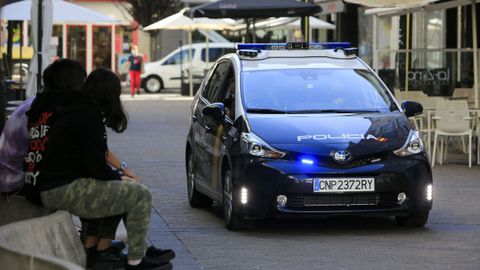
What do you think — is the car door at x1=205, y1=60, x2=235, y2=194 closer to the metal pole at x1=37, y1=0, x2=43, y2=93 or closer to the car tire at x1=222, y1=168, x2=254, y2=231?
the car tire at x1=222, y1=168, x2=254, y2=231

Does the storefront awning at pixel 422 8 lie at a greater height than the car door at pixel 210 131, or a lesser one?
greater

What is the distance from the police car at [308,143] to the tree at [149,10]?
3679 cm

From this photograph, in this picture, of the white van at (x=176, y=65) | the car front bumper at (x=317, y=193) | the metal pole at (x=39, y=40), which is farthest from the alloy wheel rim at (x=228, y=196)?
the white van at (x=176, y=65)

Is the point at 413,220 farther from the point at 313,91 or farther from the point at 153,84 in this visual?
the point at 153,84

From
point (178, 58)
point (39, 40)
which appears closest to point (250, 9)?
point (39, 40)

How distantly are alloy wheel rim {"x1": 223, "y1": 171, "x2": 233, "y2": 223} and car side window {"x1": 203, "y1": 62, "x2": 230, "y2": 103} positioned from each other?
49.8 inches

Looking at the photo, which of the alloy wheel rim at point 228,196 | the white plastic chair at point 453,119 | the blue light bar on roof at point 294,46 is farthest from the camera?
the white plastic chair at point 453,119

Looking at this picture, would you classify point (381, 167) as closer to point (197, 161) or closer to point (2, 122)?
point (197, 161)

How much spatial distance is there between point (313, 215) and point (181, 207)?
2528 mm

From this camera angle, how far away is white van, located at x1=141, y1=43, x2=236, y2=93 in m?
41.2

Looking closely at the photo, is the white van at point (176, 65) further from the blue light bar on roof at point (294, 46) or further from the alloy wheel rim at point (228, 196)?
the alloy wheel rim at point (228, 196)

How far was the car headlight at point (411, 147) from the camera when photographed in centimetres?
1045

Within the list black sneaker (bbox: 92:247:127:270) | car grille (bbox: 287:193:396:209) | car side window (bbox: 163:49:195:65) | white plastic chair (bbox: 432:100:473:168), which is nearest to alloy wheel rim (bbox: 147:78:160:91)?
car side window (bbox: 163:49:195:65)

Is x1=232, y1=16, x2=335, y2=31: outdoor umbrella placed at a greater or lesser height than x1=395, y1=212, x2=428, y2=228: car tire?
greater
